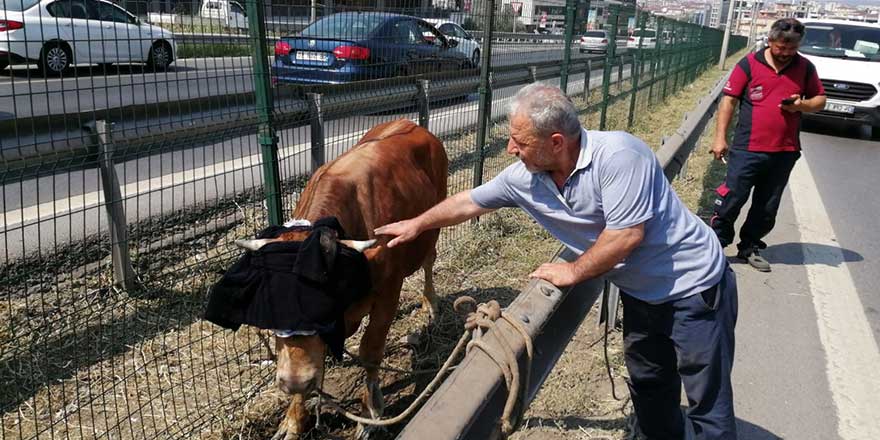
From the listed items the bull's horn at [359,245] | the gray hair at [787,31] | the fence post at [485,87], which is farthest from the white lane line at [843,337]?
the fence post at [485,87]

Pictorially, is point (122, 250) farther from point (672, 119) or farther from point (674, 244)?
point (672, 119)

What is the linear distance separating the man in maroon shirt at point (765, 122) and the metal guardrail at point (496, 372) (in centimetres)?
330

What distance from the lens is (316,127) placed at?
4547 millimetres

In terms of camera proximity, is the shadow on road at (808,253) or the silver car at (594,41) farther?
the silver car at (594,41)

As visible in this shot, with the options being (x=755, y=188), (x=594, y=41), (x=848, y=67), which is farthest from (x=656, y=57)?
(x=755, y=188)

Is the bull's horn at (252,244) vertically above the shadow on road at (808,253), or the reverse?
the bull's horn at (252,244)

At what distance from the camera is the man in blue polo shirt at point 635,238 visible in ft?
8.48

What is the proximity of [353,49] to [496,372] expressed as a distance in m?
3.38

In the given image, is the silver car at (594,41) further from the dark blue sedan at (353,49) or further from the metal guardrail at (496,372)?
the metal guardrail at (496,372)

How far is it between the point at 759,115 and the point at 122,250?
5286 mm

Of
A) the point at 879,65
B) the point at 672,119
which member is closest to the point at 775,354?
the point at 672,119

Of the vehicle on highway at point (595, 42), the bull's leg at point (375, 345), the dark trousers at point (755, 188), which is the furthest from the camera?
the vehicle on highway at point (595, 42)

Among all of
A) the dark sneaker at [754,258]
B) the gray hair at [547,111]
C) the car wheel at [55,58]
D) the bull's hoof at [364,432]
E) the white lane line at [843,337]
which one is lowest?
the bull's hoof at [364,432]

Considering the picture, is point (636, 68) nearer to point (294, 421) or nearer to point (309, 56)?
point (309, 56)
